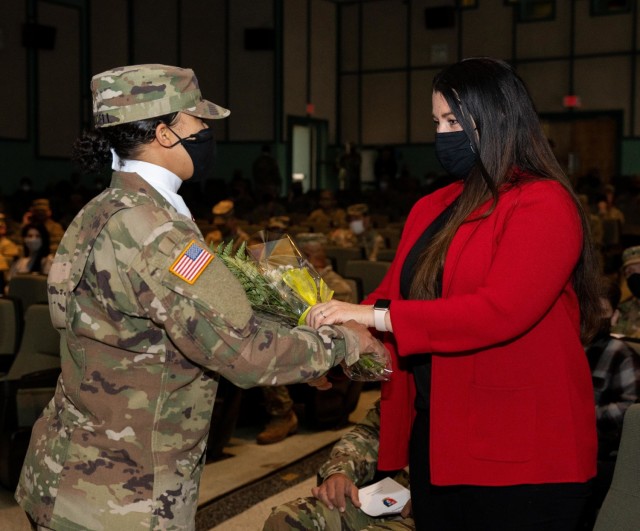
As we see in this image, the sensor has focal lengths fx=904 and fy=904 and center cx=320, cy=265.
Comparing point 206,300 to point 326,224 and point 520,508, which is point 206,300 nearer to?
point 520,508

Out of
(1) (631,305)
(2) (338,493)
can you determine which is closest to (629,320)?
(1) (631,305)

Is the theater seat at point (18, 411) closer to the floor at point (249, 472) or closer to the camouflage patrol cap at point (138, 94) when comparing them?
the floor at point (249, 472)

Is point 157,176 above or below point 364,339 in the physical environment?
above

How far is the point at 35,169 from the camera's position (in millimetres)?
18328

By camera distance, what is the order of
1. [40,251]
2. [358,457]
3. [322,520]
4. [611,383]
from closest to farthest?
[322,520]
[358,457]
[611,383]
[40,251]

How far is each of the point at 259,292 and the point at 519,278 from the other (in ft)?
1.93

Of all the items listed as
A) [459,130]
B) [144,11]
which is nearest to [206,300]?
[459,130]

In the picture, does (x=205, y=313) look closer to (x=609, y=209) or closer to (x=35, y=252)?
(x=35, y=252)

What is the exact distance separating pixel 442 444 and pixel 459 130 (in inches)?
25.6

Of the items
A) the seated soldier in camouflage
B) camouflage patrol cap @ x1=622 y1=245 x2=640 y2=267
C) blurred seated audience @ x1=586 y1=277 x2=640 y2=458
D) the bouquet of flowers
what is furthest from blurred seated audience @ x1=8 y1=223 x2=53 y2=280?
the bouquet of flowers

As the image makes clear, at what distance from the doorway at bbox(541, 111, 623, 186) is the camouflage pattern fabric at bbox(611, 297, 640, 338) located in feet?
53.4

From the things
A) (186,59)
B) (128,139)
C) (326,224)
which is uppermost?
(186,59)

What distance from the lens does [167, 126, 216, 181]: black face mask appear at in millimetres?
1829

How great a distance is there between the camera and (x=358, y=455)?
297 cm
